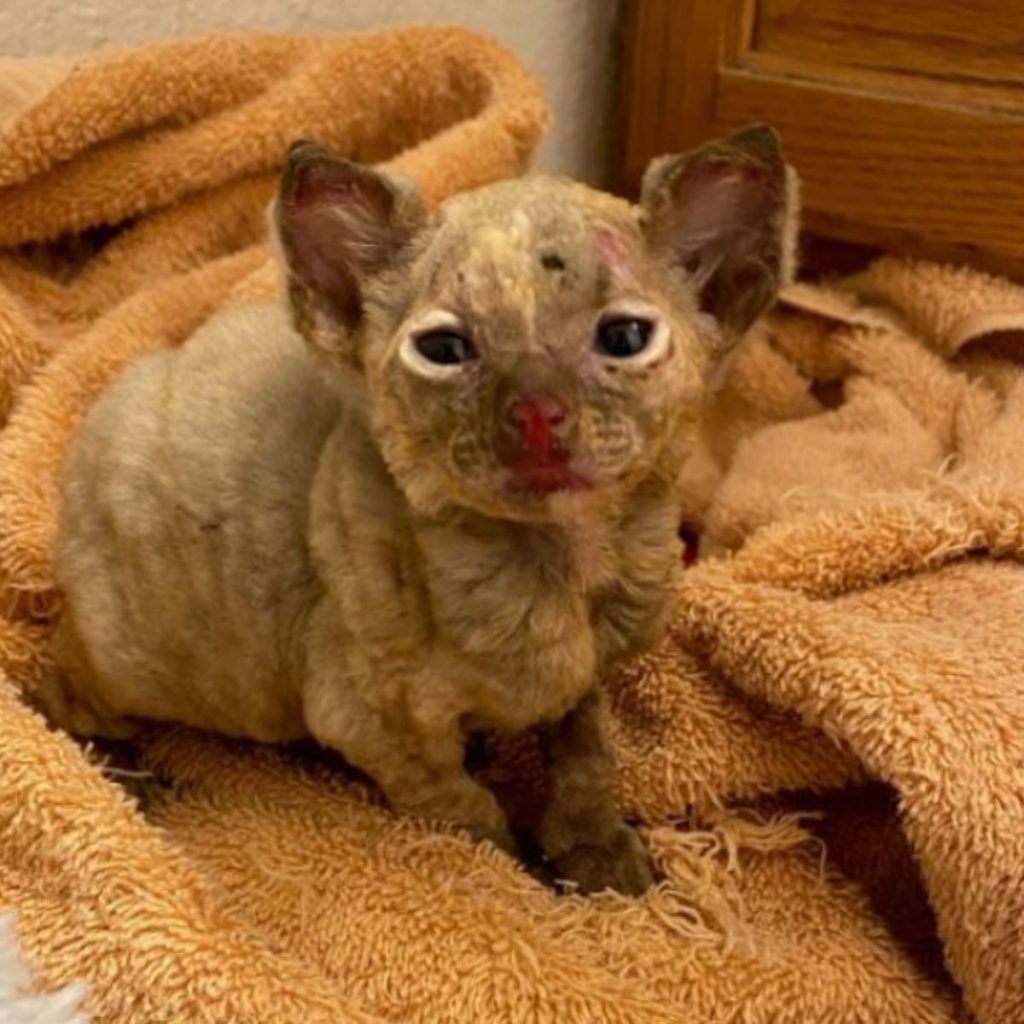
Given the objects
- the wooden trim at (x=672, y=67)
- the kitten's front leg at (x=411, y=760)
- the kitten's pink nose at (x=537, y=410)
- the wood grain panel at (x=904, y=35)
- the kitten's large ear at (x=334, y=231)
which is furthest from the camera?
the wooden trim at (x=672, y=67)

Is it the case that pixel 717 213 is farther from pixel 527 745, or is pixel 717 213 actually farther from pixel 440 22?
pixel 440 22

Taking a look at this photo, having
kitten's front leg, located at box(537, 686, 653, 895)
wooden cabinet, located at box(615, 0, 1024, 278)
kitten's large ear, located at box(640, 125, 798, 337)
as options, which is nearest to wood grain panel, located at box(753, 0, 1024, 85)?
wooden cabinet, located at box(615, 0, 1024, 278)

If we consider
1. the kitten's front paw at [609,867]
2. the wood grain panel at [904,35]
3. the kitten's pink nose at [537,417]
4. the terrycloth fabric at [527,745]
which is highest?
the kitten's pink nose at [537,417]

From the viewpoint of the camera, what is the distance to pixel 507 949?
0.95m

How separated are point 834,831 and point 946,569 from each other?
0.23 meters

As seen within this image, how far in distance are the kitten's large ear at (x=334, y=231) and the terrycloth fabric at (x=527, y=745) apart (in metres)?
0.34

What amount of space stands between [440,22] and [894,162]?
0.51 meters

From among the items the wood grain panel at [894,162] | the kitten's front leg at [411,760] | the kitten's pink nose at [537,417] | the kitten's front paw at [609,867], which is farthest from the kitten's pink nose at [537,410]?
the wood grain panel at [894,162]

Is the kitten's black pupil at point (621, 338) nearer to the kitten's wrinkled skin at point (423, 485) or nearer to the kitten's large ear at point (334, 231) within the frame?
the kitten's wrinkled skin at point (423, 485)

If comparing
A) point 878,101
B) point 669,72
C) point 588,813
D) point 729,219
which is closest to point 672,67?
point 669,72

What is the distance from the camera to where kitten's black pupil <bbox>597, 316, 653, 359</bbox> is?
81cm

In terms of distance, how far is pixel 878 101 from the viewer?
1.49 meters

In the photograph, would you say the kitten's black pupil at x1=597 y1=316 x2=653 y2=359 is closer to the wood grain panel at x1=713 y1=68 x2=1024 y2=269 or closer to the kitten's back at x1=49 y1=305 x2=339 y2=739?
the kitten's back at x1=49 y1=305 x2=339 y2=739

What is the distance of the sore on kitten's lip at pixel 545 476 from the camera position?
0.78 metres
